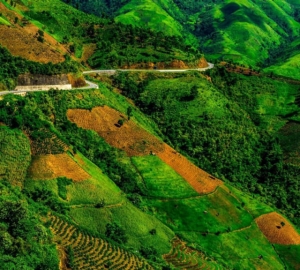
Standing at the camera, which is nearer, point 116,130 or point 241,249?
point 241,249

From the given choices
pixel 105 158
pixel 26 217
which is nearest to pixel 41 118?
pixel 105 158

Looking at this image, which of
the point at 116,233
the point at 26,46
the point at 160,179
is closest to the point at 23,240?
the point at 116,233

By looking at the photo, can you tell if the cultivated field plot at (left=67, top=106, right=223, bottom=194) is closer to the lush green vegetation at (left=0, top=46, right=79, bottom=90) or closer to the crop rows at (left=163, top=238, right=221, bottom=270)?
the lush green vegetation at (left=0, top=46, right=79, bottom=90)

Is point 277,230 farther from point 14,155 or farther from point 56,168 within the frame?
point 14,155

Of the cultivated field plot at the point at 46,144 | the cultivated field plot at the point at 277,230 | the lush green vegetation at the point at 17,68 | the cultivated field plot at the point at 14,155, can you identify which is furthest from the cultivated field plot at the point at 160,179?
the lush green vegetation at the point at 17,68

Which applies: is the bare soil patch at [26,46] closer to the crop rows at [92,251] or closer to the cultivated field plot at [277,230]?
the crop rows at [92,251]

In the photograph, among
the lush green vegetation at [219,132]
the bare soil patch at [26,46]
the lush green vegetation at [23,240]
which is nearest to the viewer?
the lush green vegetation at [23,240]
